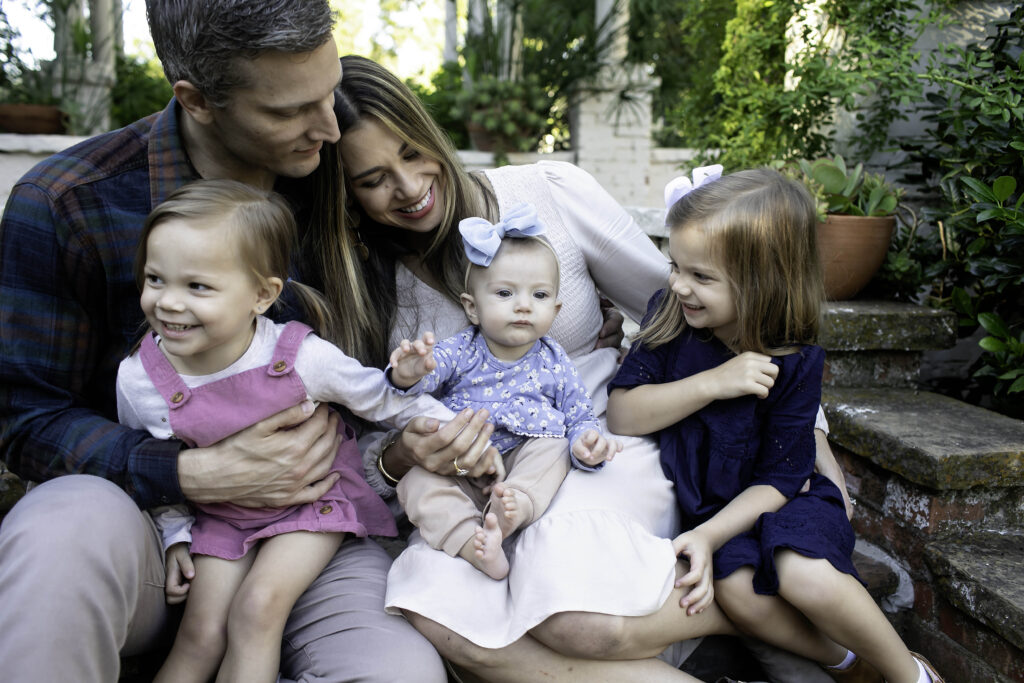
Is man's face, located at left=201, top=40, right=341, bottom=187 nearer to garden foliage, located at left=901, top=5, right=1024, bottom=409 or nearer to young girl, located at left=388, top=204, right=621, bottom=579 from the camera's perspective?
young girl, located at left=388, top=204, right=621, bottom=579

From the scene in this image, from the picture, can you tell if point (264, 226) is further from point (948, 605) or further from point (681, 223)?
point (948, 605)

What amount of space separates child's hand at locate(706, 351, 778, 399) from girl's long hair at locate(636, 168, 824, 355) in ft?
0.22

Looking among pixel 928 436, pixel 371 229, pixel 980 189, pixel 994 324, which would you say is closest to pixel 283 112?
pixel 371 229

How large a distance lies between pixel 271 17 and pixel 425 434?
910 millimetres

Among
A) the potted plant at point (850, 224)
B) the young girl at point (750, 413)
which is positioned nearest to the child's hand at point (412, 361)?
the young girl at point (750, 413)

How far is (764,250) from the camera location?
176cm

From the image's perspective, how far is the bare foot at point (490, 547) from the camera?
1579 mm

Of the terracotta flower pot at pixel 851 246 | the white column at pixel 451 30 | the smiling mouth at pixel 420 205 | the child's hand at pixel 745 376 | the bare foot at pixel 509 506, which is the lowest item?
the bare foot at pixel 509 506

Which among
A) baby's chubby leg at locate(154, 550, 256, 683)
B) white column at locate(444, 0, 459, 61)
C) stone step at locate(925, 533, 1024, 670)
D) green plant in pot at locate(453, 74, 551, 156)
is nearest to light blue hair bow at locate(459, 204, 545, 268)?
baby's chubby leg at locate(154, 550, 256, 683)

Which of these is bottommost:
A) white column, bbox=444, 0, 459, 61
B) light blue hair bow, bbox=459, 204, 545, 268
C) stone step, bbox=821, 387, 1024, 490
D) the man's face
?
stone step, bbox=821, 387, 1024, 490

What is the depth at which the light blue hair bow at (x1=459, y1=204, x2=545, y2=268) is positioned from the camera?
5.89 ft

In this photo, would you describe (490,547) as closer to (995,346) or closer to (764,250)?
(764,250)

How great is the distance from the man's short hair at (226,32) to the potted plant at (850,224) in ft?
6.24

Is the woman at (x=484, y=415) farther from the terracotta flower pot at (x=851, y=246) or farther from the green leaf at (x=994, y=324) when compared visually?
the green leaf at (x=994, y=324)
